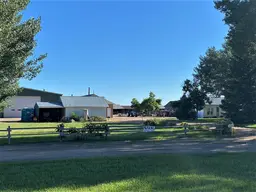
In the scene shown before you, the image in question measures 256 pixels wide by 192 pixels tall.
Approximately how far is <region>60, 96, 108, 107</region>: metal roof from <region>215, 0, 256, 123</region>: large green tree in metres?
21.5

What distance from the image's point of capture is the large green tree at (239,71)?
21156mm

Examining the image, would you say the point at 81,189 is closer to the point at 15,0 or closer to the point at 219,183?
the point at 219,183

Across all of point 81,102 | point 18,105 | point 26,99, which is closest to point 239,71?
point 81,102

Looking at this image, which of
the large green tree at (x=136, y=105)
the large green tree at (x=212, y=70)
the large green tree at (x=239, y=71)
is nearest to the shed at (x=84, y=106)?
the large green tree at (x=136, y=105)

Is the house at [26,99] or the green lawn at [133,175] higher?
the house at [26,99]

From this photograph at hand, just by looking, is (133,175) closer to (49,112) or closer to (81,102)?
(49,112)

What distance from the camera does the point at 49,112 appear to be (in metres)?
44.0

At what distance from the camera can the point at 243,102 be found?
99.7 ft

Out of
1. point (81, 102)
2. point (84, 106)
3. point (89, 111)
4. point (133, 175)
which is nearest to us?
point (133, 175)

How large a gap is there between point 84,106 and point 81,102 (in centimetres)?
104

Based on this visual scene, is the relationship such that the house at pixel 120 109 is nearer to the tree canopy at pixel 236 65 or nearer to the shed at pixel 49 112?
the tree canopy at pixel 236 65

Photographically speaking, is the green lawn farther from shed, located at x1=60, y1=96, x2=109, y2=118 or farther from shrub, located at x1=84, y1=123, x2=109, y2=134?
shed, located at x1=60, y1=96, x2=109, y2=118

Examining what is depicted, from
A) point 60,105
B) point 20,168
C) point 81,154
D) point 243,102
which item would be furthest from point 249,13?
point 60,105

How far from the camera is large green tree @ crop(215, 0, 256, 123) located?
2116 centimetres
